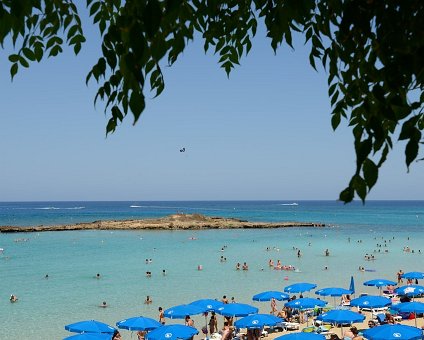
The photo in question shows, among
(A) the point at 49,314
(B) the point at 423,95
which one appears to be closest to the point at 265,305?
(A) the point at 49,314

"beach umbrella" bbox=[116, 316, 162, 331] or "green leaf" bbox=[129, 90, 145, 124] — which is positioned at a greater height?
"green leaf" bbox=[129, 90, 145, 124]

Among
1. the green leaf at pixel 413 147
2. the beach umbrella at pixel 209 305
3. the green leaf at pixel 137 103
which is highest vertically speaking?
the green leaf at pixel 137 103

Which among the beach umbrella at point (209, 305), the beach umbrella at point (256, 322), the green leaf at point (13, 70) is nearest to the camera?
the green leaf at point (13, 70)

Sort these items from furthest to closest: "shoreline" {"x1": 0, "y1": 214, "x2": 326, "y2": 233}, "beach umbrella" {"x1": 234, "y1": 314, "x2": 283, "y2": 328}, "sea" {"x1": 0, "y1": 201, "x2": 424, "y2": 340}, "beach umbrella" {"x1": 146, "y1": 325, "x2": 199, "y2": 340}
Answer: "shoreline" {"x1": 0, "y1": 214, "x2": 326, "y2": 233}, "sea" {"x1": 0, "y1": 201, "x2": 424, "y2": 340}, "beach umbrella" {"x1": 234, "y1": 314, "x2": 283, "y2": 328}, "beach umbrella" {"x1": 146, "y1": 325, "x2": 199, "y2": 340}

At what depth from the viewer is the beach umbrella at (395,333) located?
14.5 m

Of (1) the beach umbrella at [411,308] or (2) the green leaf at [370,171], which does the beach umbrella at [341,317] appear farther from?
(2) the green leaf at [370,171]

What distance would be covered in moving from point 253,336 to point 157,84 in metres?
16.4

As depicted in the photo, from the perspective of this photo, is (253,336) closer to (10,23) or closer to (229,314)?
(229,314)

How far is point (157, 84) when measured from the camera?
3088mm

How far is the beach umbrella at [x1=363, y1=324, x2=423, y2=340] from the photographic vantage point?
47.5ft

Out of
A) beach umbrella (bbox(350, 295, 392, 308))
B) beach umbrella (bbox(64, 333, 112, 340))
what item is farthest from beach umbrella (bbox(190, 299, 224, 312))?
beach umbrella (bbox(350, 295, 392, 308))

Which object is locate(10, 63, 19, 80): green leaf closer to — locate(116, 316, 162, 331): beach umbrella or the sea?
→ locate(116, 316, 162, 331): beach umbrella

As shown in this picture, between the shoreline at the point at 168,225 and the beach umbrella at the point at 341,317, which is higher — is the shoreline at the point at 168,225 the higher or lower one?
the lower one

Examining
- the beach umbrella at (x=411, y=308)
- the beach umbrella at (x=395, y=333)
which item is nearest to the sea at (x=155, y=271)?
the beach umbrella at (x=411, y=308)
